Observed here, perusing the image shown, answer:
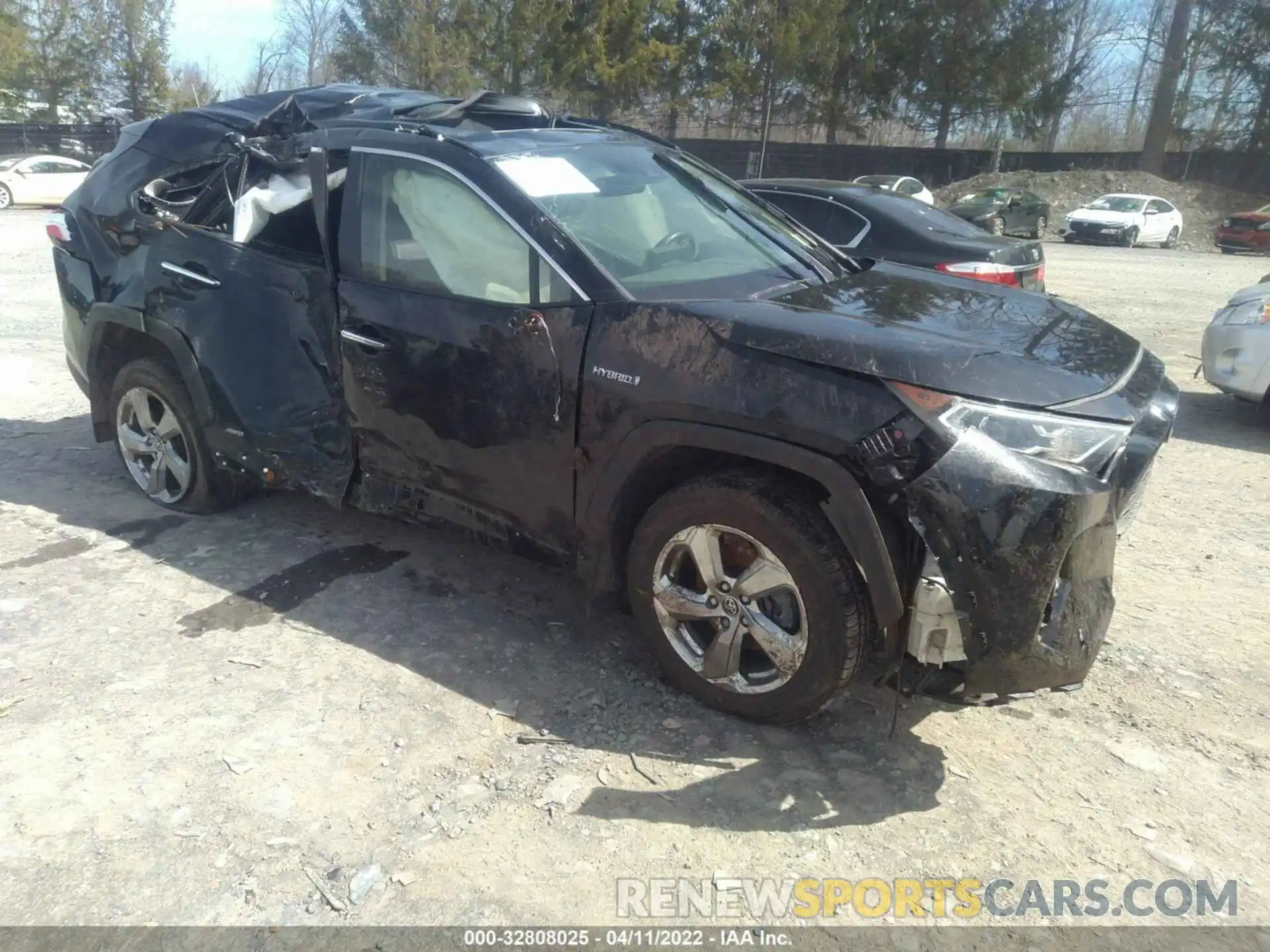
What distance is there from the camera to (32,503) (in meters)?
5.13

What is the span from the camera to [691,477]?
10.7ft

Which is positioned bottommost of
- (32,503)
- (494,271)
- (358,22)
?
(32,503)

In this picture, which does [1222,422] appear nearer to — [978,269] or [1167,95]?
[978,269]

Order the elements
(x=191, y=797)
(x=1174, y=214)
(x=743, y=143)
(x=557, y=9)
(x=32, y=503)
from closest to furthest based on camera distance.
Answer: (x=191, y=797) → (x=32, y=503) → (x=1174, y=214) → (x=557, y=9) → (x=743, y=143)

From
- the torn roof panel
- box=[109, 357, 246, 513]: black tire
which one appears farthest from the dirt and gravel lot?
the torn roof panel

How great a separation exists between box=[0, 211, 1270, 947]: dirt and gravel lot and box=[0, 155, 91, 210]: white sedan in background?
78.7 ft

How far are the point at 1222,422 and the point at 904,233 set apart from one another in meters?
2.68

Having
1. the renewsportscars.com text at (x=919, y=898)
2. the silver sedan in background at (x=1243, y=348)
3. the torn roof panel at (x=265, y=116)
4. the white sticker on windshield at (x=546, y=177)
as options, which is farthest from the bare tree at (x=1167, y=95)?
the renewsportscars.com text at (x=919, y=898)

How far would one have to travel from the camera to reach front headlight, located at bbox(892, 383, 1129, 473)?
2723 millimetres

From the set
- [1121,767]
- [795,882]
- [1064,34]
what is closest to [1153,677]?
[1121,767]

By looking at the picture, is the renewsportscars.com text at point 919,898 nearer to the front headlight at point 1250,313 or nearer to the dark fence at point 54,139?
the front headlight at point 1250,313

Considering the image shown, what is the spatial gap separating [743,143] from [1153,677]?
36150mm

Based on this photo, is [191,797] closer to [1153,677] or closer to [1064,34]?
[1153,677]

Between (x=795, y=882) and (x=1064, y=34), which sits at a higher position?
(x=1064, y=34)
